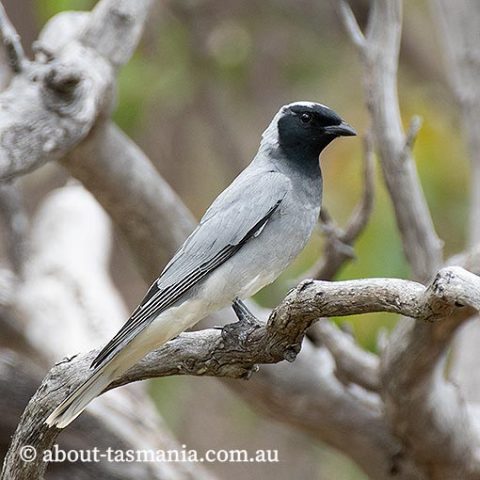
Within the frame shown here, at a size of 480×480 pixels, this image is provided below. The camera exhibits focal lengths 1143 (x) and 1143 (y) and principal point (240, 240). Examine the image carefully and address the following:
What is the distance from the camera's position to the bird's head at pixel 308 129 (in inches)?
128

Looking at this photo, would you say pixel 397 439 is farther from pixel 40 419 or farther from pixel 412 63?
pixel 412 63

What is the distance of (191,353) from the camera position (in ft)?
9.47

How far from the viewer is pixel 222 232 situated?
305 centimetres

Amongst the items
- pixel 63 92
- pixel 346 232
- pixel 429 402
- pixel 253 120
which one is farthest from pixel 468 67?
pixel 253 120

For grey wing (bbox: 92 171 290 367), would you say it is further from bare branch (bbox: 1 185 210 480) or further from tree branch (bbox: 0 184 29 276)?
tree branch (bbox: 0 184 29 276)

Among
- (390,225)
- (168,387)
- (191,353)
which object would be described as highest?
(191,353)

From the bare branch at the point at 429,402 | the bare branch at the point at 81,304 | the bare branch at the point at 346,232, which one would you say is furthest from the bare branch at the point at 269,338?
the bare branch at the point at 81,304

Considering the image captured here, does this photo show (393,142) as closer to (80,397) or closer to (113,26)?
(113,26)

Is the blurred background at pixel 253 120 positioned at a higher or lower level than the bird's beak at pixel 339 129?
Result: lower

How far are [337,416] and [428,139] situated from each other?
194 centimetres

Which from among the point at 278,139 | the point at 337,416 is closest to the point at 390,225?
the point at 337,416

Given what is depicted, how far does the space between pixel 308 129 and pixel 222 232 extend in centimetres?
44

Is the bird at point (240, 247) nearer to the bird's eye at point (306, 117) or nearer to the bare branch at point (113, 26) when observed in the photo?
the bird's eye at point (306, 117)

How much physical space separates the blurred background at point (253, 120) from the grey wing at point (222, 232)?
5.52 feet
